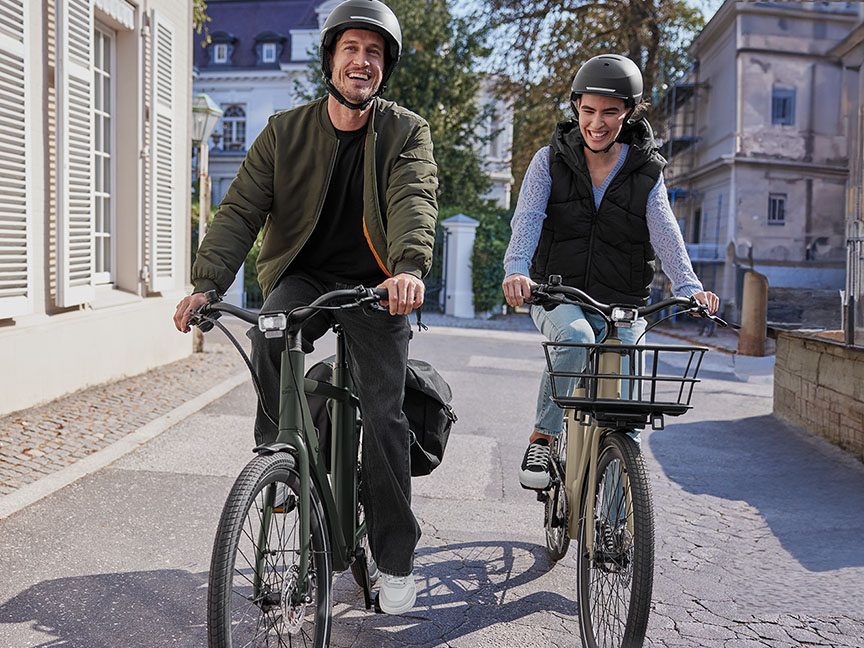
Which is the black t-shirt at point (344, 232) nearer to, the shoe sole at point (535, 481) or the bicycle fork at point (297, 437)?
the bicycle fork at point (297, 437)

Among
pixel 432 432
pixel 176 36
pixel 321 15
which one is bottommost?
pixel 432 432

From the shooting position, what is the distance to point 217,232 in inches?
119

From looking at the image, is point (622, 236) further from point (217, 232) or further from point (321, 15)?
point (321, 15)

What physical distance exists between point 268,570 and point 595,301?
55.4 inches

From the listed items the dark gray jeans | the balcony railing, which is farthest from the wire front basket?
the balcony railing

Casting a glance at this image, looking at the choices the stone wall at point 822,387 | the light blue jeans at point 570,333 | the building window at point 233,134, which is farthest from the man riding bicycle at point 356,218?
the building window at point 233,134

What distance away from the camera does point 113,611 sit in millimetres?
3432

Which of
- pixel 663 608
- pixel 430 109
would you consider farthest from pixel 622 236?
pixel 430 109

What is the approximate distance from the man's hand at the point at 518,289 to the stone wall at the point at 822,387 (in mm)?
4266

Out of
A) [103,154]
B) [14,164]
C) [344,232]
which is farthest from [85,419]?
[344,232]

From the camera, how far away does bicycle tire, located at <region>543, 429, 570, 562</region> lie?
3.79 metres

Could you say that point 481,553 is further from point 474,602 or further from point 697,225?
point 697,225

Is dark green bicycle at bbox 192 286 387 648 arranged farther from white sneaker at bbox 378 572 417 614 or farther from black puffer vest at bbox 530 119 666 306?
black puffer vest at bbox 530 119 666 306

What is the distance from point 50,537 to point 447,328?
1360 centimetres
